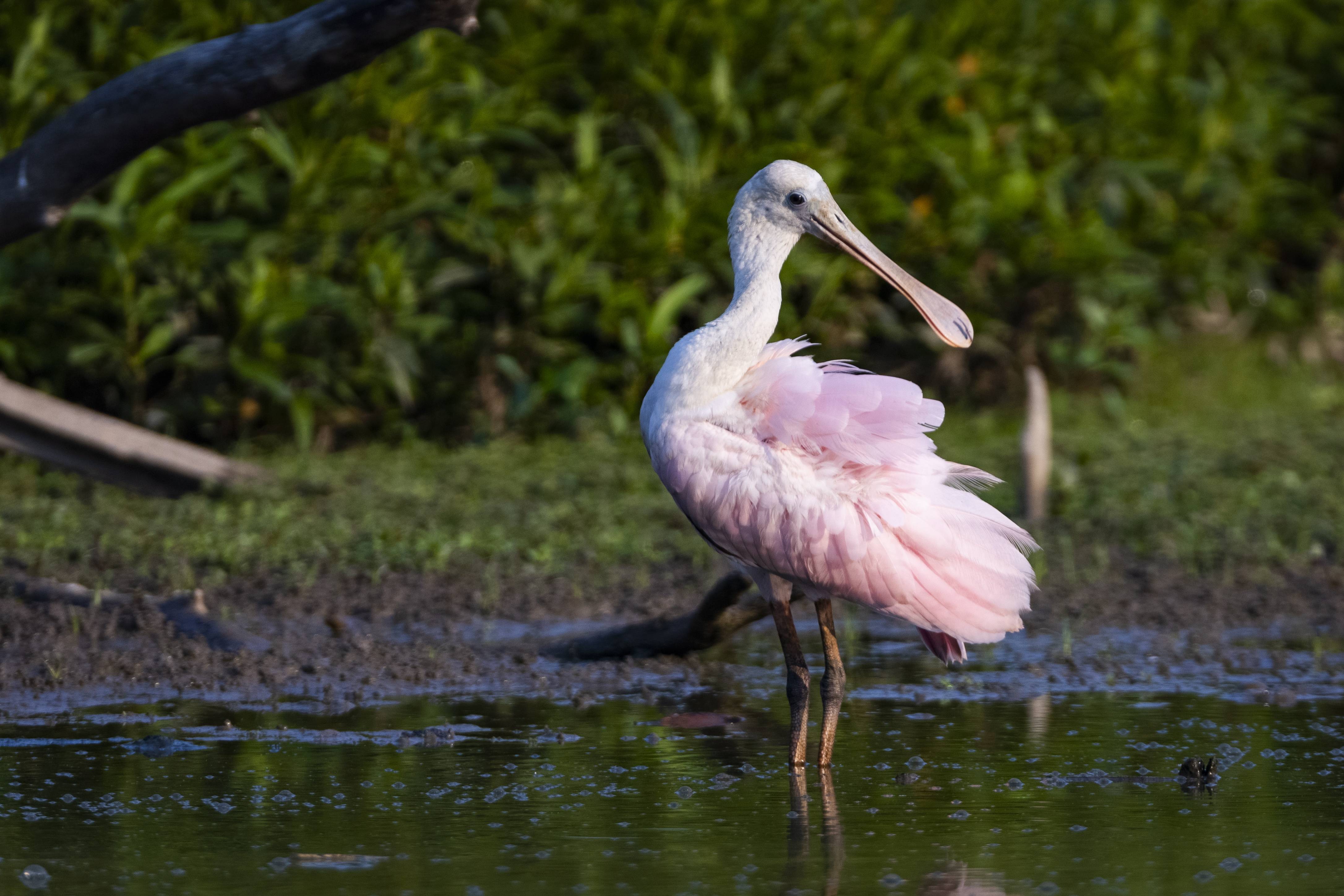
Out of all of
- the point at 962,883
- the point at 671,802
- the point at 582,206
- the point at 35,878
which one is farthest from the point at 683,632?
the point at 582,206

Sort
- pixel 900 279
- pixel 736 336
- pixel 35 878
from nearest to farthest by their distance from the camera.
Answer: pixel 35 878
pixel 736 336
pixel 900 279

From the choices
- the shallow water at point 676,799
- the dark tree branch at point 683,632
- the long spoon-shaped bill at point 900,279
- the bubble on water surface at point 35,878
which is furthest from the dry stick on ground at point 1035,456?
the bubble on water surface at point 35,878

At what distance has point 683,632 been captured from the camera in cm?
579

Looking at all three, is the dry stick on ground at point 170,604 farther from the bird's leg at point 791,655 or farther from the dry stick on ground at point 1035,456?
the dry stick on ground at point 1035,456

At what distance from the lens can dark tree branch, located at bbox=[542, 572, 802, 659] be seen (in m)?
5.58

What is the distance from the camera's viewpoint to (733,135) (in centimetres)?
994

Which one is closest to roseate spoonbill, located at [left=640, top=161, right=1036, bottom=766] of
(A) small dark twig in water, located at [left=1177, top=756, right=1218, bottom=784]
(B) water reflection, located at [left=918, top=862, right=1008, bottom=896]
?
(A) small dark twig in water, located at [left=1177, top=756, right=1218, bottom=784]

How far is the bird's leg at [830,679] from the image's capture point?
4.79 metres

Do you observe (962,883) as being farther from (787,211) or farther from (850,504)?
(787,211)

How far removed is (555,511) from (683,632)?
218 centimetres

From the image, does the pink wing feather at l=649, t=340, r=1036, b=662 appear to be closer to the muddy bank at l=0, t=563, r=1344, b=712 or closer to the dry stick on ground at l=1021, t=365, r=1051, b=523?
the muddy bank at l=0, t=563, r=1344, b=712

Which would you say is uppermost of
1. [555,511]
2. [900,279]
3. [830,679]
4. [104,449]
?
[900,279]

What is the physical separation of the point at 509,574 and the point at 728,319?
7.86ft

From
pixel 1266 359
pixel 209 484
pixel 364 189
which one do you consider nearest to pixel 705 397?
pixel 209 484
